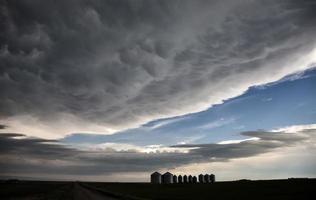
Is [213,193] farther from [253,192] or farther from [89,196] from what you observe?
[89,196]

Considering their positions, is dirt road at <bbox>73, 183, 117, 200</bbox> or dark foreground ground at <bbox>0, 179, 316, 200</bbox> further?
dirt road at <bbox>73, 183, 117, 200</bbox>

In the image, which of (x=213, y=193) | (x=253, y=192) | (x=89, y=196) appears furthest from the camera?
(x=213, y=193)

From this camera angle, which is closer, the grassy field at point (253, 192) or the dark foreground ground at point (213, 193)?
the grassy field at point (253, 192)

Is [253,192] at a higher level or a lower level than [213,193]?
higher

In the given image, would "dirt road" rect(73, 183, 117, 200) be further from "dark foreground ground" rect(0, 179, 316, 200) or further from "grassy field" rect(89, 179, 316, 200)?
"grassy field" rect(89, 179, 316, 200)

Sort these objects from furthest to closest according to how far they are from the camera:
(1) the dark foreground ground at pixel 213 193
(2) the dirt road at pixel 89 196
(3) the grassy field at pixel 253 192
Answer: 1. (2) the dirt road at pixel 89 196
2. (1) the dark foreground ground at pixel 213 193
3. (3) the grassy field at pixel 253 192

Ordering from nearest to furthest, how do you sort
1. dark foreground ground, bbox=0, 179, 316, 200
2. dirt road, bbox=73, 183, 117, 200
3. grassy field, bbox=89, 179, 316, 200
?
grassy field, bbox=89, 179, 316, 200 → dark foreground ground, bbox=0, 179, 316, 200 → dirt road, bbox=73, 183, 117, 200

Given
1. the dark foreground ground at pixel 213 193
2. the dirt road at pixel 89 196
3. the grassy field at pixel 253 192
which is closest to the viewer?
the grassy field at pixel 253 192

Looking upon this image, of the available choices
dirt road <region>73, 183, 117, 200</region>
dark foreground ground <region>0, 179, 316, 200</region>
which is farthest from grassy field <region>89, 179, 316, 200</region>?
dirt road <region>73, 183, 117, 200</region>

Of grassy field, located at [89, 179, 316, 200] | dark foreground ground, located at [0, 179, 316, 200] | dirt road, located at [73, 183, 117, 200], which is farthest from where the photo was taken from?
dirt road, located at [73, 183, 117, 200]

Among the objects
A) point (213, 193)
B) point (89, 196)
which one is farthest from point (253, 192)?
point (89, 196)

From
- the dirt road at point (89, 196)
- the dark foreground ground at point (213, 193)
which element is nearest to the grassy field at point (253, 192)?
the dark foreground ground at point (213, 193)

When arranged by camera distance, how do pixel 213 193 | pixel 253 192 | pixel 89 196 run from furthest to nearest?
1. pixel 213 193
2. pixel 253 192
3. pixel 89 196

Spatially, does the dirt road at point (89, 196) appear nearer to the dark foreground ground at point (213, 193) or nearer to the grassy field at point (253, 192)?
the dark foreground ground at point (213, 193)
